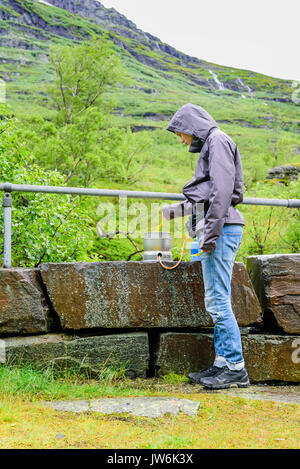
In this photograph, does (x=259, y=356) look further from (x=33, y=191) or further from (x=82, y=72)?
(x=82, y=72)

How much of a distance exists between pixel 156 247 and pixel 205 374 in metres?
1.22

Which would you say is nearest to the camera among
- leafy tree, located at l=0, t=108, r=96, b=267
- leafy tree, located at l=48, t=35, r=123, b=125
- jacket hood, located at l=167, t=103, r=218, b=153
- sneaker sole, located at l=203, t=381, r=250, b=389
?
sneaker sole, located at l=203, t=381, r=250, b=389

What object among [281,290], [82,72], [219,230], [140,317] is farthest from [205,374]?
[82,72]

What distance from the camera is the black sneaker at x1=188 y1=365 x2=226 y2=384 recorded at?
3810 millimetres

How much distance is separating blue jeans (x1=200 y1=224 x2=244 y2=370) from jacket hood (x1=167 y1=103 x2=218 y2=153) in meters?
0.76

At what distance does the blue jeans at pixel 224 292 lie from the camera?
367 centimetres

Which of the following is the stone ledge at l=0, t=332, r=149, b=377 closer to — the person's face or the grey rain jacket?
the grey rain jacket

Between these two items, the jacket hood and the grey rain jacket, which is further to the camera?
the jacket hood

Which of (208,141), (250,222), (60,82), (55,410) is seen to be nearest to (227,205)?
(208,141)

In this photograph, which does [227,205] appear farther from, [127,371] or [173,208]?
[127,371]

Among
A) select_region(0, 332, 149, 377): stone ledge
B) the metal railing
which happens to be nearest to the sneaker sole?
select_region(0, 332, 149, 377): stone ledge

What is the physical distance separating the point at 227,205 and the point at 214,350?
1402 mm

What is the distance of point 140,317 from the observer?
4031 mm

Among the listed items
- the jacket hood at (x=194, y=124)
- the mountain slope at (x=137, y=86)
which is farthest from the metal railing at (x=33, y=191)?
the mountain slope at (x=137, y=86)
